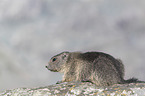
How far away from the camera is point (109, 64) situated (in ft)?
34.6

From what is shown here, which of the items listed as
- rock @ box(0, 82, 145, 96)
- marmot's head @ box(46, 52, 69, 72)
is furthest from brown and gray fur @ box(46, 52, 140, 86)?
rock @ box(0, 82, 145, 96)

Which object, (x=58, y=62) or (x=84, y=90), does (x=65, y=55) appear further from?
(x=84, y=90)

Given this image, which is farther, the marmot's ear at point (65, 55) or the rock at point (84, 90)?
the marmot's ear at point (65, 55)

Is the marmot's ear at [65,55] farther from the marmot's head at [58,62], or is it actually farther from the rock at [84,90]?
the rock at [84,90]

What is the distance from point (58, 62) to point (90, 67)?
3.64 meters

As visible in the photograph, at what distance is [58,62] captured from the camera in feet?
46.1

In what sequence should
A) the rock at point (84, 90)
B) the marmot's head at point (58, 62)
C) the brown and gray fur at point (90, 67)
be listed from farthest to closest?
the marmot's head at point (58, 62), the brown and gray fur at point (90, 67), the rock at point (84, 90)

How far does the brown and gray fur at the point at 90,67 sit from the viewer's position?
10050 mm

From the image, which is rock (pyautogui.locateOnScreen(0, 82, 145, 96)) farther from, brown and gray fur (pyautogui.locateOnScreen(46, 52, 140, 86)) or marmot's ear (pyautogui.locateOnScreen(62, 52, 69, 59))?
marmot's ear (pyautogui.locateOnScreen(62, 52, 69, 59))

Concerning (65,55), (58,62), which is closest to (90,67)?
(65,55)

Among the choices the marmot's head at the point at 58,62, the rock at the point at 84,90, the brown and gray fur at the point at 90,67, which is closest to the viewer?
the rock at the point at 84,90

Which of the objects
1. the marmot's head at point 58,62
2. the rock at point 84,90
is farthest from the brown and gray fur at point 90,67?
the rock at point 84,90

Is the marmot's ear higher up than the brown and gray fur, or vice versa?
the marmot's ear

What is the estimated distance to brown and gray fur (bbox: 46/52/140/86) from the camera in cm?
1005
